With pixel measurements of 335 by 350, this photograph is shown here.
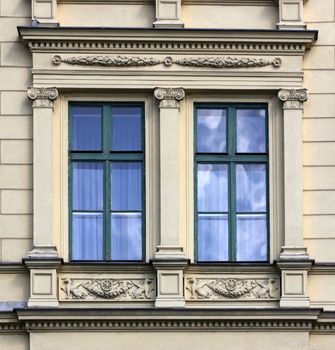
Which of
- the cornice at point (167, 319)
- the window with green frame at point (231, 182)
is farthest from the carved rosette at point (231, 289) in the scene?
the window with green frame at point (231, 182)

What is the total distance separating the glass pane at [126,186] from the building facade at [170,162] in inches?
1.2

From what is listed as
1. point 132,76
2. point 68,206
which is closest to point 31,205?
point 68,206

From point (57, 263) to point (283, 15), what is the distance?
527 cm

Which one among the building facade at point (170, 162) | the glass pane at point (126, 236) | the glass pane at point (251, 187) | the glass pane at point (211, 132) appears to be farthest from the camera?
the glass pane at point (211, 132)

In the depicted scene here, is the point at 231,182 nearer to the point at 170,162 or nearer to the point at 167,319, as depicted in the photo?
the point at 170,162

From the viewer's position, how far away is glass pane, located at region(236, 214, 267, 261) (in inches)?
1198

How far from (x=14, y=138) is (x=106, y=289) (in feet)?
9.07

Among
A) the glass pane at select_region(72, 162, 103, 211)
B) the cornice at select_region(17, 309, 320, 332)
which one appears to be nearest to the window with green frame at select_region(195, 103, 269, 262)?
the cornice at select_region(17, 309, 320, 332)

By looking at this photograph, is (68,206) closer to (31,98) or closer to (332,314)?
(31,98)

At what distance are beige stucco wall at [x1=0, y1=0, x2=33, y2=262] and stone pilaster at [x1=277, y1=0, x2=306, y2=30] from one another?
3955 millimetres

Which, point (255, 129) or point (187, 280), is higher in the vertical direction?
point (255, 129)

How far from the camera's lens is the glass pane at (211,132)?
30.7 metres

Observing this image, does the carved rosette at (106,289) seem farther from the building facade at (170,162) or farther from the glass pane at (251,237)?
the glass pane at (251,237)

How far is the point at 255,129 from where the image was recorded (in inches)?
1211
